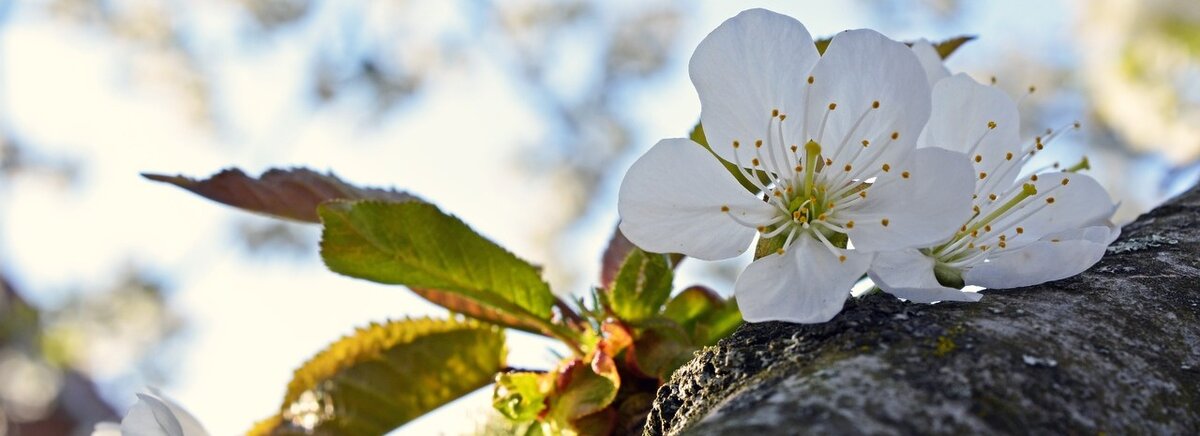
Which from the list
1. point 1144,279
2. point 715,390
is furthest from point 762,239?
point 1144,279

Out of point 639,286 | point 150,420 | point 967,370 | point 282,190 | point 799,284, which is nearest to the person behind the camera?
point 967,370

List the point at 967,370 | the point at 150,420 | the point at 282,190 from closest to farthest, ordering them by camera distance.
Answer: the point at 967,370 → the point at 150,420 → the point at 282,190

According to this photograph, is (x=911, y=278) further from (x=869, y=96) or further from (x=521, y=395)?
(x=521, y=395)

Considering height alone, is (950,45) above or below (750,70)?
above

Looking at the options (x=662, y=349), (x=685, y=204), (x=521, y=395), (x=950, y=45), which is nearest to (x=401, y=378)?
(x=521, y=395)

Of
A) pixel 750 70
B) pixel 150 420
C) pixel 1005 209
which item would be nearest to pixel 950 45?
pixel 1005 209

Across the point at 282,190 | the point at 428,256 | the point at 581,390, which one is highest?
the point at 282,190

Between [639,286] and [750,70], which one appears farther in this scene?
[639,286]

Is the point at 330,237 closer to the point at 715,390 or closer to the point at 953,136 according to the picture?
the point at 715,390
